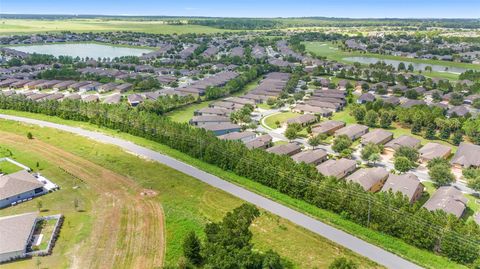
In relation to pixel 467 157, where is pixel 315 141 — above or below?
above

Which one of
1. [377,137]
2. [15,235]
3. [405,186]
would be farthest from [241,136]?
[15,235]

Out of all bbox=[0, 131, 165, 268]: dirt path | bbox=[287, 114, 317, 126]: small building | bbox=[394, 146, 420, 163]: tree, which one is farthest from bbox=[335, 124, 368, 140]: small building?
bbox=[0, 131, 165, 268]: dirt path

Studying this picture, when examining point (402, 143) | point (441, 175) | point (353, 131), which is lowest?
point (353, 131)

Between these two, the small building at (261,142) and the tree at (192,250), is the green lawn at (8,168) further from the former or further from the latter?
the tree at (192,250)

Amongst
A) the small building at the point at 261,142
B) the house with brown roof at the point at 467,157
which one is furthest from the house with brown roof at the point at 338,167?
the house with brown roof at the point at 467,157

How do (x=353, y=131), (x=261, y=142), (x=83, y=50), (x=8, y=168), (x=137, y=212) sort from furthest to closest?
1. (x=83, y=50)
2. (x=353, y=131)
3. (x=261, y=142)
4. (x=8, y=168)
5. (x=137, y=212)

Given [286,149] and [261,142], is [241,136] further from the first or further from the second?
[286,149]
